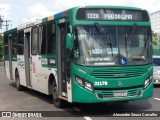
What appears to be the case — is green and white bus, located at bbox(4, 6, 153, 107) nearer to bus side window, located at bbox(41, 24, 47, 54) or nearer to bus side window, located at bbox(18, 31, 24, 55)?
bus side window, located at bbox(41, 24, 47, 54)

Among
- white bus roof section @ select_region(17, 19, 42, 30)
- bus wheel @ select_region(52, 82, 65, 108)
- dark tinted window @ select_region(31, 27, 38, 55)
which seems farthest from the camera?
dark tinted window @ select_region(31, 27, 38, 55)

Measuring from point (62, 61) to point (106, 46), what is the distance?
1719mm

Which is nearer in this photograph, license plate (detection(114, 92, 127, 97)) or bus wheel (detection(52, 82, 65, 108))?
license plate (detection(114, 92, 127, 97))

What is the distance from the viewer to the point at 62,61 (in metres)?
11.8

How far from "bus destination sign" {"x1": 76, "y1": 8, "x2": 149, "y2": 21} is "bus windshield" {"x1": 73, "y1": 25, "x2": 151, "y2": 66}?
0.30 metres

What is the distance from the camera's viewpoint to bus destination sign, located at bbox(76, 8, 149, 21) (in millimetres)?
10828

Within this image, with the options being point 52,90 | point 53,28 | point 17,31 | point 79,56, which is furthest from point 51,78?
point 17,31

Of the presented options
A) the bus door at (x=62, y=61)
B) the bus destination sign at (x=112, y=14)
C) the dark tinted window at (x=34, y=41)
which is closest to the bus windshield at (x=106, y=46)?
the bus destination sign at (x=112, y=14)

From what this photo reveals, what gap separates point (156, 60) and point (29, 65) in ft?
25.6

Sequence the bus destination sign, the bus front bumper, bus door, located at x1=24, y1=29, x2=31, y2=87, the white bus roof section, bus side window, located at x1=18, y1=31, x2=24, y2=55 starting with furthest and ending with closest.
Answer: bus side window, located at x1=18, y1=31, x2=24, y2=55 < bus door, located at x1=24, y1=29, x2=31, y2=87 < the white bus roof section < the bus destination sign < the bus front bumper

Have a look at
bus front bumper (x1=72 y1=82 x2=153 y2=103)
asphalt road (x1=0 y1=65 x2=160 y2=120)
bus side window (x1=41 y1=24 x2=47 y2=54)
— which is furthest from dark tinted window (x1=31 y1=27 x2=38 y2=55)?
bus front bumper (x1=72 y1=82 x2=153 y2=103)

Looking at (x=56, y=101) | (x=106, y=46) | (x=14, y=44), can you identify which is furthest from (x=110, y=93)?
(x=14, y=44)

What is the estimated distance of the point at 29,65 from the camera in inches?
635

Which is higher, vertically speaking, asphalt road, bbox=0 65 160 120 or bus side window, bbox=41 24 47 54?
bus side window, bbox=41 24 47 54
